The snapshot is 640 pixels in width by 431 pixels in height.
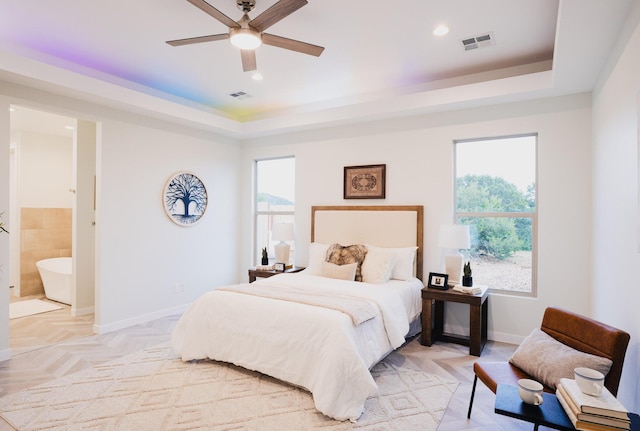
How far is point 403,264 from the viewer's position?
13.6 ft

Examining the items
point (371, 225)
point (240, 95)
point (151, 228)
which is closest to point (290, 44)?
point (240, 95)

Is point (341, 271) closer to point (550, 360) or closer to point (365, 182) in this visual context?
point (365, 182)

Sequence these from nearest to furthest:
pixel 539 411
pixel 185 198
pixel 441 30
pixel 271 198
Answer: pixel 539 411 < pixel 441 30 < pixel 185 198 < pixel 271 198

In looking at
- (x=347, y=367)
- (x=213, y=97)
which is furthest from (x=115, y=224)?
(x=347, y=367)

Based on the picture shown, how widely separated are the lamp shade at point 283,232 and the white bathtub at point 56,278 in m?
3.03

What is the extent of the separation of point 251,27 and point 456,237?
2728 mm

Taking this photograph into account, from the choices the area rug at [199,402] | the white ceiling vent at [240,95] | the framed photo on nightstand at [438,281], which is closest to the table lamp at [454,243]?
the framed photo on nightstand at [438,281]

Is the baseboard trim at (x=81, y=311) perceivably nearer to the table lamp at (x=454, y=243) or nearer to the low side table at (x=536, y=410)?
the table lamp at (x=454, y=243)

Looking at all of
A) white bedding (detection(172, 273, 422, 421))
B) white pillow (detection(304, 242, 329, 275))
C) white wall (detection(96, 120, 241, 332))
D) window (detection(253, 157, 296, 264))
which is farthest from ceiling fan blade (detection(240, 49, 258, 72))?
window (detection(253, 157, 296, 264))

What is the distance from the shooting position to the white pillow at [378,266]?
3.93 meters

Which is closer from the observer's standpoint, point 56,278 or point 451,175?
point 451,175

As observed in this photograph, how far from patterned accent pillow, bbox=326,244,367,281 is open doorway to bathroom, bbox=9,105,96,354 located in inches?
114

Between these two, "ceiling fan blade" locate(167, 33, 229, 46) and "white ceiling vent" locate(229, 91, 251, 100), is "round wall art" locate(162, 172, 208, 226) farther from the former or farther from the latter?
"ceiling fan blade" locate(167, 33, 229, 46)

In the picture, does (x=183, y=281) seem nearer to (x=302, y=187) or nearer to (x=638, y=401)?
(x=302, y=187)
